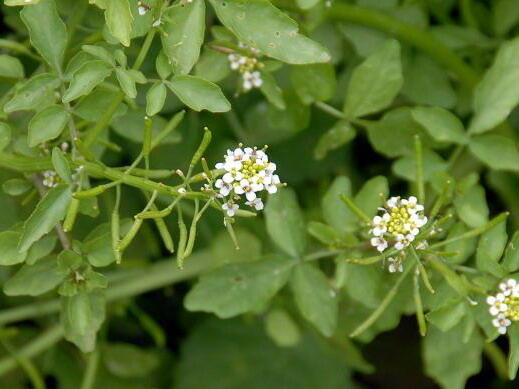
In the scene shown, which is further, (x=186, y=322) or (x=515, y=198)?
(x=186, y=322)

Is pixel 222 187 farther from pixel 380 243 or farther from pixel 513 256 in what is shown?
pixel 513 256

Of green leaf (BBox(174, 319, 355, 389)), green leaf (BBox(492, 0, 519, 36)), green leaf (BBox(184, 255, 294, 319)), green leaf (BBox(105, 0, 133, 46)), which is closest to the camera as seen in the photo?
Result: green leaf (BBox(105, 0, 133, 46))

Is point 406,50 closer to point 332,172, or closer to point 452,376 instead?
point 332,172

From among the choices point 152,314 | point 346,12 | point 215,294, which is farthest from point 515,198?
point 152,314

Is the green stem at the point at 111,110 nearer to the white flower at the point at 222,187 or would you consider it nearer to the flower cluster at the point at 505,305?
the white flower at the point at 222,187

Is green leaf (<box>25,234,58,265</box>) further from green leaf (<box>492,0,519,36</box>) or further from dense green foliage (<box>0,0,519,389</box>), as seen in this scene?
green leaf (<box>492,0,519,36</box>)

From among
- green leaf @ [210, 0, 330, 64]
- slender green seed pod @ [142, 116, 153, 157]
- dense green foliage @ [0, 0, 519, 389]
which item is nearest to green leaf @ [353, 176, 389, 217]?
Answer: dense green foliage @ [0, 0, 519, 389]

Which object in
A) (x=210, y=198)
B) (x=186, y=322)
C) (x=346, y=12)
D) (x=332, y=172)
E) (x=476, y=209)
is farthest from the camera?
(x=186, y=322)

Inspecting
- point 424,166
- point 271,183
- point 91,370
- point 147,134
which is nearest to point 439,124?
point 424,166
